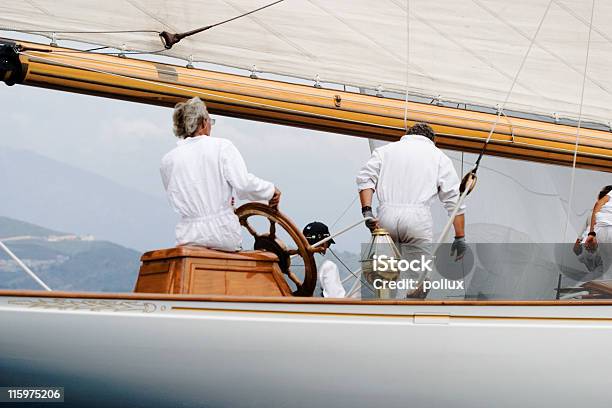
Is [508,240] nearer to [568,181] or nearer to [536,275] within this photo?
[568,181]

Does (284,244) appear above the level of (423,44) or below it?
below

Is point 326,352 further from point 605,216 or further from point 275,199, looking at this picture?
point 605,216

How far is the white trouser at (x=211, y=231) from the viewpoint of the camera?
436 centimetres

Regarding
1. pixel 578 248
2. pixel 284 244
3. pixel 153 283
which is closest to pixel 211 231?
pixel 153 283

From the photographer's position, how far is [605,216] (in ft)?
16.7

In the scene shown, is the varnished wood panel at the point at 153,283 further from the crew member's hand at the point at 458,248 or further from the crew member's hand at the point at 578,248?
the crew member's hand at the point at 578,248

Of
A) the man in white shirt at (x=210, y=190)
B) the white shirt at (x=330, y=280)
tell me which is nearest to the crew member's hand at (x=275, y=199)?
the man in white shirt at (x=210, y=190)

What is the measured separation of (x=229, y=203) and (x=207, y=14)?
1.43 m

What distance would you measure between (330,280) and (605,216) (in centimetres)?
102

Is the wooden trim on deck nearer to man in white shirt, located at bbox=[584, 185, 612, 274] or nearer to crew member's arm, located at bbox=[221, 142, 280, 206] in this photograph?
crew member's arm, located at bbox=[221, 142, 280, 206]

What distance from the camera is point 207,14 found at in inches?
222

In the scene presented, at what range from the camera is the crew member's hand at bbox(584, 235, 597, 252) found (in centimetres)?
491

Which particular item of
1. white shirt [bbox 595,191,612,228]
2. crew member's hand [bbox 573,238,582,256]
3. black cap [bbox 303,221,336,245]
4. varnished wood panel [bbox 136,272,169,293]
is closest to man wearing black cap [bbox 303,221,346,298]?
black cap [bbox 303,221,336,245]

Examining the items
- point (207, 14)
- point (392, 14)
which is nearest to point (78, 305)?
point (207, 14)
